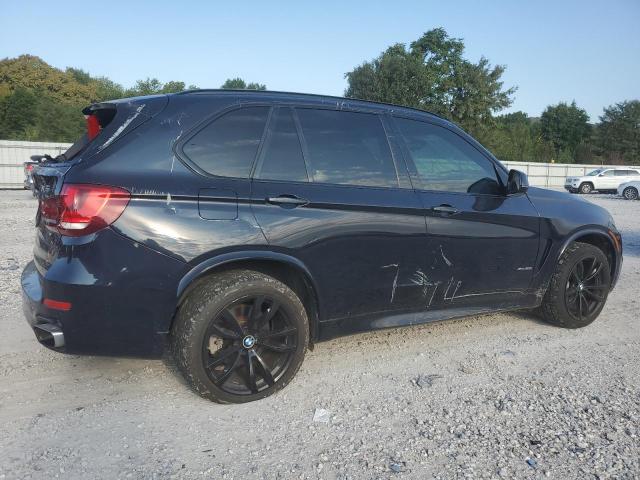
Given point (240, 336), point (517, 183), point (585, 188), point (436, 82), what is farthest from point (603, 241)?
point (436, 82)

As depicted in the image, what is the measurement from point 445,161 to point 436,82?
43.9 m

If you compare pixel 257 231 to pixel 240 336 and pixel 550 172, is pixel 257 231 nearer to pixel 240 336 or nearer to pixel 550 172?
pixel 240 336

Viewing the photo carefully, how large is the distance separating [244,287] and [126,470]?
1.09 meters

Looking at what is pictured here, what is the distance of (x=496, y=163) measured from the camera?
4156 millimetres

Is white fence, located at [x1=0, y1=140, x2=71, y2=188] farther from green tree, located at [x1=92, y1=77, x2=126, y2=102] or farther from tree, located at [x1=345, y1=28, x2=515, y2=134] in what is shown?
green tree, located at [x1=92, y1=77, x2=126, y2=102]

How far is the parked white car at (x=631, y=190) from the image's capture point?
24598 millimetres

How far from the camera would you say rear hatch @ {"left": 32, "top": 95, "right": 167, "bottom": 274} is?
108 inches

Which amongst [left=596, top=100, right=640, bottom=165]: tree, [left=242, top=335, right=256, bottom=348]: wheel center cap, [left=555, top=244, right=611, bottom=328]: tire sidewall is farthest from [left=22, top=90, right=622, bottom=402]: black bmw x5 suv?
[left=596, top=100, right=640, bottom=165]: tree

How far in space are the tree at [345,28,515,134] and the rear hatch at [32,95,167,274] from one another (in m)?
37.5

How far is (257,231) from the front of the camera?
3016 millimetres

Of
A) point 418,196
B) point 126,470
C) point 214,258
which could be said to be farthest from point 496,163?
point 126,470

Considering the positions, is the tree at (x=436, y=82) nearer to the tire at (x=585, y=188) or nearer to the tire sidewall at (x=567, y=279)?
the tire at (x=585, y=188)

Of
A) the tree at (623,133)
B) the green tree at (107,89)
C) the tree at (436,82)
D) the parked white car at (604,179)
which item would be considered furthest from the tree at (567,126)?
the green tree at (107,89)

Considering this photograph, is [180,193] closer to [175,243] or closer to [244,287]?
[175,243]
